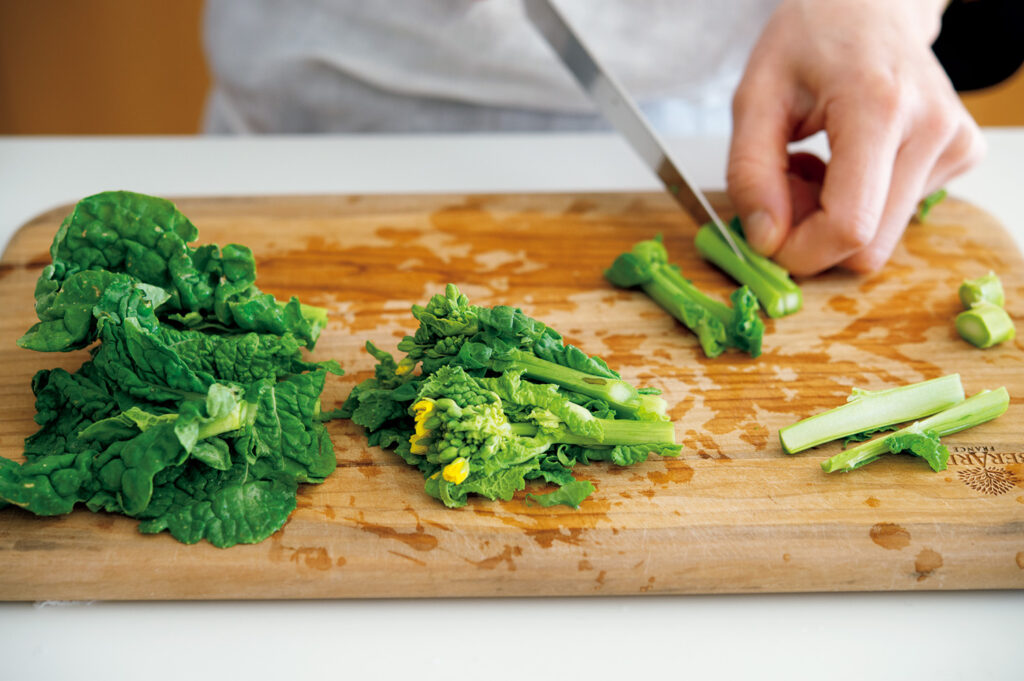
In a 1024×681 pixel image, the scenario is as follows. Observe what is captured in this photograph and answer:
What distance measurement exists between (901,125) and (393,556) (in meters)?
1.82

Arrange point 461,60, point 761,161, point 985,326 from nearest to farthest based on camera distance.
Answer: point 985,326, point 761,161, point 461,60

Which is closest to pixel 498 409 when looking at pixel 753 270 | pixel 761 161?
pixel 753 270

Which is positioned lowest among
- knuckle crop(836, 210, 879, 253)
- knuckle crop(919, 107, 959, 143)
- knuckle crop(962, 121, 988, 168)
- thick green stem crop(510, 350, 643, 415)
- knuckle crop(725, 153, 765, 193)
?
thick green stem crop(510, 350, 643, 415)

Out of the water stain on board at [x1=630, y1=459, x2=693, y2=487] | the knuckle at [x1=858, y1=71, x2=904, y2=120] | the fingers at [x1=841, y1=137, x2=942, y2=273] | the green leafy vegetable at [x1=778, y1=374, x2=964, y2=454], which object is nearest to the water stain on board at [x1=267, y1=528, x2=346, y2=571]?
the water stain on board at [x1=630, y1=459, x2=693, y2=487]

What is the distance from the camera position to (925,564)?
5.73ft

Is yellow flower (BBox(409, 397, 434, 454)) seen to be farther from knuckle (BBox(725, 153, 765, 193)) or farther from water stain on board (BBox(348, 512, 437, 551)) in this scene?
knuckle (BBox(725, 153, 765, 193))

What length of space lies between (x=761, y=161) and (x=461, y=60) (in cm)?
116

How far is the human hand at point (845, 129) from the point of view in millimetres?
2463

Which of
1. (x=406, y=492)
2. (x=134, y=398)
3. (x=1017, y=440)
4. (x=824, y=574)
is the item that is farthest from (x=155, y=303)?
(x=1017, y=440)

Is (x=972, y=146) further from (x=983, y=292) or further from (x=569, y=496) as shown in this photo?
(x=569, y=496)

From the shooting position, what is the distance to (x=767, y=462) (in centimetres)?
194

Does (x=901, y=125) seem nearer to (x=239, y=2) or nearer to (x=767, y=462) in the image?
(x=767, y=462)

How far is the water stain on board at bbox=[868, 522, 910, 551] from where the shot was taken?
1.76 metres

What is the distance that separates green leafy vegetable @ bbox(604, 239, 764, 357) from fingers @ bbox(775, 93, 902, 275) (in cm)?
31
